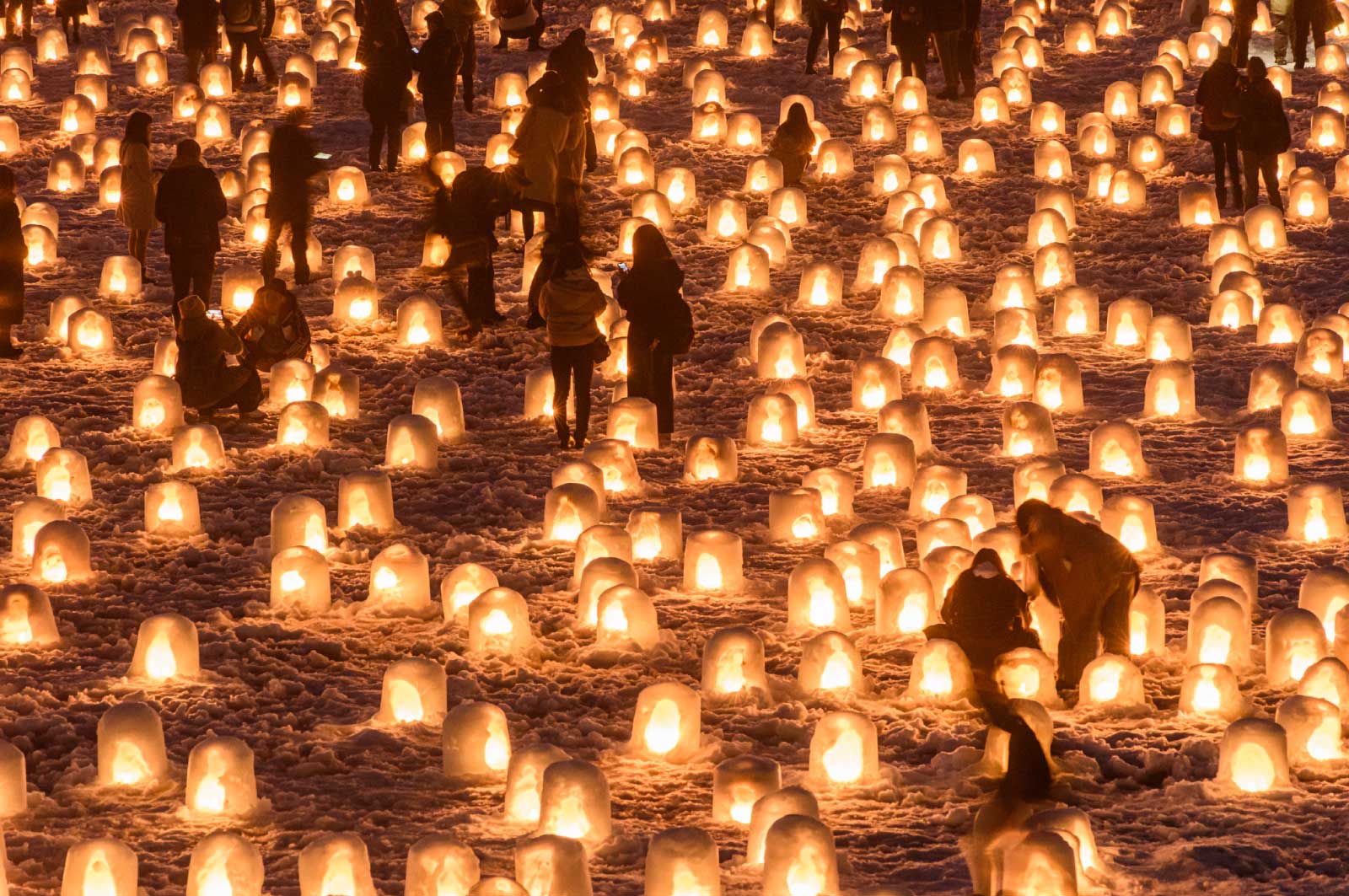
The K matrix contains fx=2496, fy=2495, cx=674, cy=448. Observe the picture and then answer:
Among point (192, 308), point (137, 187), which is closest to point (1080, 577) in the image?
point (192, 308)

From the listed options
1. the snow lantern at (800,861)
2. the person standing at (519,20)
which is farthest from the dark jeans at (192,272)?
the snow lantern at (800,861)

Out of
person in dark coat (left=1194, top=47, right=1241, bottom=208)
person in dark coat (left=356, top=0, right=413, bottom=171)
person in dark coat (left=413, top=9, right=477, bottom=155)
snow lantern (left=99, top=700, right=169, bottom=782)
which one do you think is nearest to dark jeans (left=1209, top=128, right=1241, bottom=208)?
person in dark coat (left=1194, top=47, right=1241, bottom=208)

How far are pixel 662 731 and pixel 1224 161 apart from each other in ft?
35.8

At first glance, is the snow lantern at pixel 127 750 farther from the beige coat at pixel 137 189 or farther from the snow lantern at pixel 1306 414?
the beige coat at pixel 137 189

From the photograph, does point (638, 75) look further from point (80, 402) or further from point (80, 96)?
point (80, 402)

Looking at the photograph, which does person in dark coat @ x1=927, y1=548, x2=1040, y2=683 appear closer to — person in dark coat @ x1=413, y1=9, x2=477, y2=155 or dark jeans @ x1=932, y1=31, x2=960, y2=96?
person in dark coat @ x1=413, y1=9, x2=477, y2=155

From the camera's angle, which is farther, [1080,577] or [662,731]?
[1080,577]

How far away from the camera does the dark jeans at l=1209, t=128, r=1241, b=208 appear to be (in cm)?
2052

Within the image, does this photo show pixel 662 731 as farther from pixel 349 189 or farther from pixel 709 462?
pixel 349 189

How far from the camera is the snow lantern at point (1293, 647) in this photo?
490 inches

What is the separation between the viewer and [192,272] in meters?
18.2

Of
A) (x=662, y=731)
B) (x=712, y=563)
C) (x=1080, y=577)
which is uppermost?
(x=712, y=563)

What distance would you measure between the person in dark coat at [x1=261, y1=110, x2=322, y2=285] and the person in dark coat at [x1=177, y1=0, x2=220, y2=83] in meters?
5.71

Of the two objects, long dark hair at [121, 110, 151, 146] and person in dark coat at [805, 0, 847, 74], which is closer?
long dark hair at [121, 110, 151, 146]
